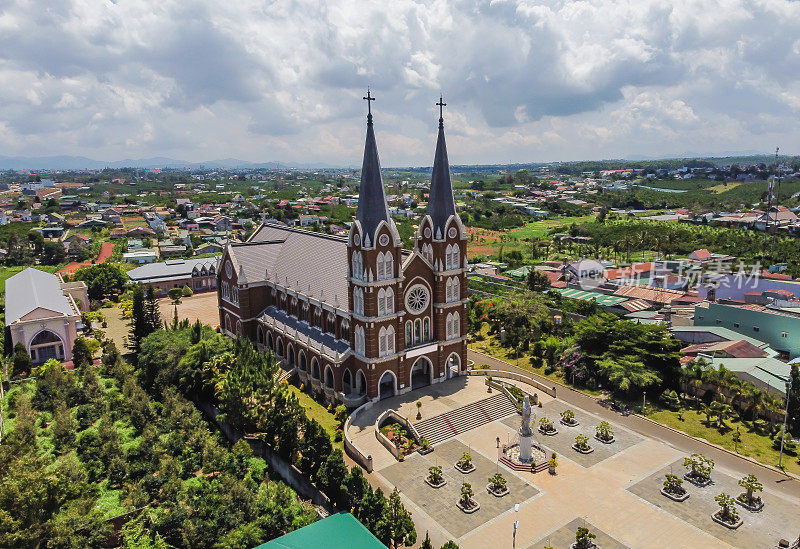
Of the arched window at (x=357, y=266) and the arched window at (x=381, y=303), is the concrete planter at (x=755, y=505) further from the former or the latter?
the arched window at (x=357, y=266)

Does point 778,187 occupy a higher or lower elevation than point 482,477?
higher

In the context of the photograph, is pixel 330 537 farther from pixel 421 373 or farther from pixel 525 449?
pixel 421 373

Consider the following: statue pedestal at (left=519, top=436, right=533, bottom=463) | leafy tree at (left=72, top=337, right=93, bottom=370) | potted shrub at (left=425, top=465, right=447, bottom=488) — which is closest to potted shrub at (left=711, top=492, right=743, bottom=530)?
statue pedestal at (left=519, top=436, right=533, bottom=463)

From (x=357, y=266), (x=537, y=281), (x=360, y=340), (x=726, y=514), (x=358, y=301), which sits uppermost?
(x=357, y=266)

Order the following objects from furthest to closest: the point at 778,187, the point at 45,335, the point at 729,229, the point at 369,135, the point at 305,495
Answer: the point at 778,187 < the point at 729,229 < the point at 45,335 < the point at 369,135 < the point at 305,495

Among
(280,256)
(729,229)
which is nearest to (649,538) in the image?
(280,256)

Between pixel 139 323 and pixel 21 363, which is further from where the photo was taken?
pixel 139 323

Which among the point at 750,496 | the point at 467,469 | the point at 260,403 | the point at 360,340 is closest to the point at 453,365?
the point at 360,340

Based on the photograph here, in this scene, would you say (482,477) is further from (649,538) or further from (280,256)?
(280,256)
